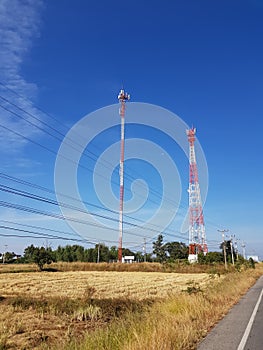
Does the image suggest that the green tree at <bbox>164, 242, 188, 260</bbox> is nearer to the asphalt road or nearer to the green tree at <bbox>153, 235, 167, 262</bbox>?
the green tree at <bbox>153, 235, 167, 262</bbox>

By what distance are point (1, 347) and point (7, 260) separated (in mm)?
143427

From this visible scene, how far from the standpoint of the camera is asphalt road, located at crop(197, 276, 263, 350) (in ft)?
27.0

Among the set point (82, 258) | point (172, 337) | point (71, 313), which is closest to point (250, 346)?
point (172, 337)

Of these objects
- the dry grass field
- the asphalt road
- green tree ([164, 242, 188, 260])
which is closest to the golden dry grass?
the dry grass field

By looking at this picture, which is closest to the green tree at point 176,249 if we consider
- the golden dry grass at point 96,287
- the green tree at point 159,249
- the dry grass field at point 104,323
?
the green tree at point 159,249

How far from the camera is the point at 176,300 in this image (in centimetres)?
1410

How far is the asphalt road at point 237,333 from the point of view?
823 centimetres

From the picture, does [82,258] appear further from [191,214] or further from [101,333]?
[101,333]

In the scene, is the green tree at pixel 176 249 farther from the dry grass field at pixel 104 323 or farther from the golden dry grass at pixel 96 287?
the dry grass field at pixel 104 323

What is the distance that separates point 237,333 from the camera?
9773 millimetres

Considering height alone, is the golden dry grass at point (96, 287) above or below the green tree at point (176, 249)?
below

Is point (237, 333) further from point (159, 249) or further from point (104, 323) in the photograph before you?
point (159, 249)

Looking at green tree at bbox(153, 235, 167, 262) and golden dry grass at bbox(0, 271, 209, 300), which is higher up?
green tree at bbox(153, 235, 167, 262)

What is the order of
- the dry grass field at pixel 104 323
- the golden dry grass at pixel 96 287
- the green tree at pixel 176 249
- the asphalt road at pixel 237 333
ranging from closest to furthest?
the dry grass field at pixel 104 323 → the asphalt road at pixel 237 333 → the golden dry grass at pixel 96 287 → the green tree at pixel 176 249
